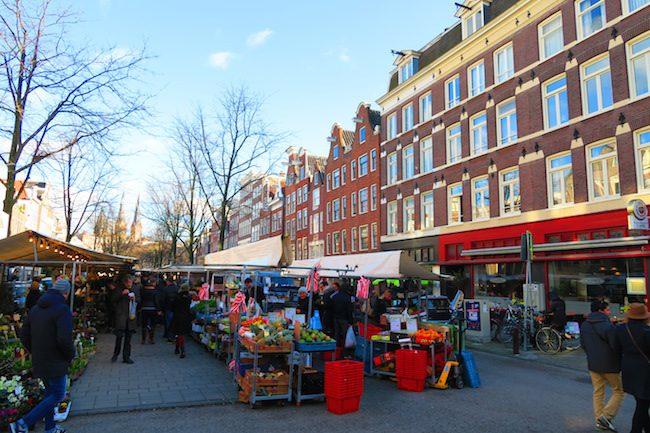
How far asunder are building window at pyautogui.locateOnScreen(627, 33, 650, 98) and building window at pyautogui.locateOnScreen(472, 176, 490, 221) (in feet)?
24.9

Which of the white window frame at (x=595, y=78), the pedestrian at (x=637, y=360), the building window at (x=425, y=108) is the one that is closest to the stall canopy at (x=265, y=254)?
the pedestrian at (x=637, y=360)

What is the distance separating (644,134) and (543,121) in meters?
4.35

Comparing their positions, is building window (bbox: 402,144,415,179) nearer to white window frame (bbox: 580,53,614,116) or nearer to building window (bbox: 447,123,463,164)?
building window (bbox: 447,123,463,164)

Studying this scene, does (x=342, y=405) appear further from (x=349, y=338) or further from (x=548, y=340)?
(x=548, y=340)

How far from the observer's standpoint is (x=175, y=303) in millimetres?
11695

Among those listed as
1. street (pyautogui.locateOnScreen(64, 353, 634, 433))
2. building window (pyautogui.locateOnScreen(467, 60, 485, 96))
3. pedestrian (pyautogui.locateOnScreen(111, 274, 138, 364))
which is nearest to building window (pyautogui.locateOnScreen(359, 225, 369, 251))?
building window (pyautogui.locateOnScreen(467, 60, 485, 96))

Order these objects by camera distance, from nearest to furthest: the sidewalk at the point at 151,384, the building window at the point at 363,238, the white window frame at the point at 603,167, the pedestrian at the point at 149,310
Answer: the sidewalk at the point at 151,384
the pedestrian at the point at 149,310
the white window frame at the point at 603,167
the building window at the point at 363,238

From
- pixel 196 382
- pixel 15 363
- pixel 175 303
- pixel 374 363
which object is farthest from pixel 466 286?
pixel 15 363

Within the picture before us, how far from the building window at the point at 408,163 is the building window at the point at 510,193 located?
7.78 meters

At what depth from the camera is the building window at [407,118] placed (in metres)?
29.4

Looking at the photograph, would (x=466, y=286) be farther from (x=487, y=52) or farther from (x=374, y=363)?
(x=374, y=363)

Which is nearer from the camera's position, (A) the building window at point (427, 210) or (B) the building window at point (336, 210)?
(A) the building window at point (427, 210)

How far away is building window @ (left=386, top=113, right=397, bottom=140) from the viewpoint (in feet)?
102

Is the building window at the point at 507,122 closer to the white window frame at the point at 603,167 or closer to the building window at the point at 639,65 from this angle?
the white window frame at the point at 603,167
